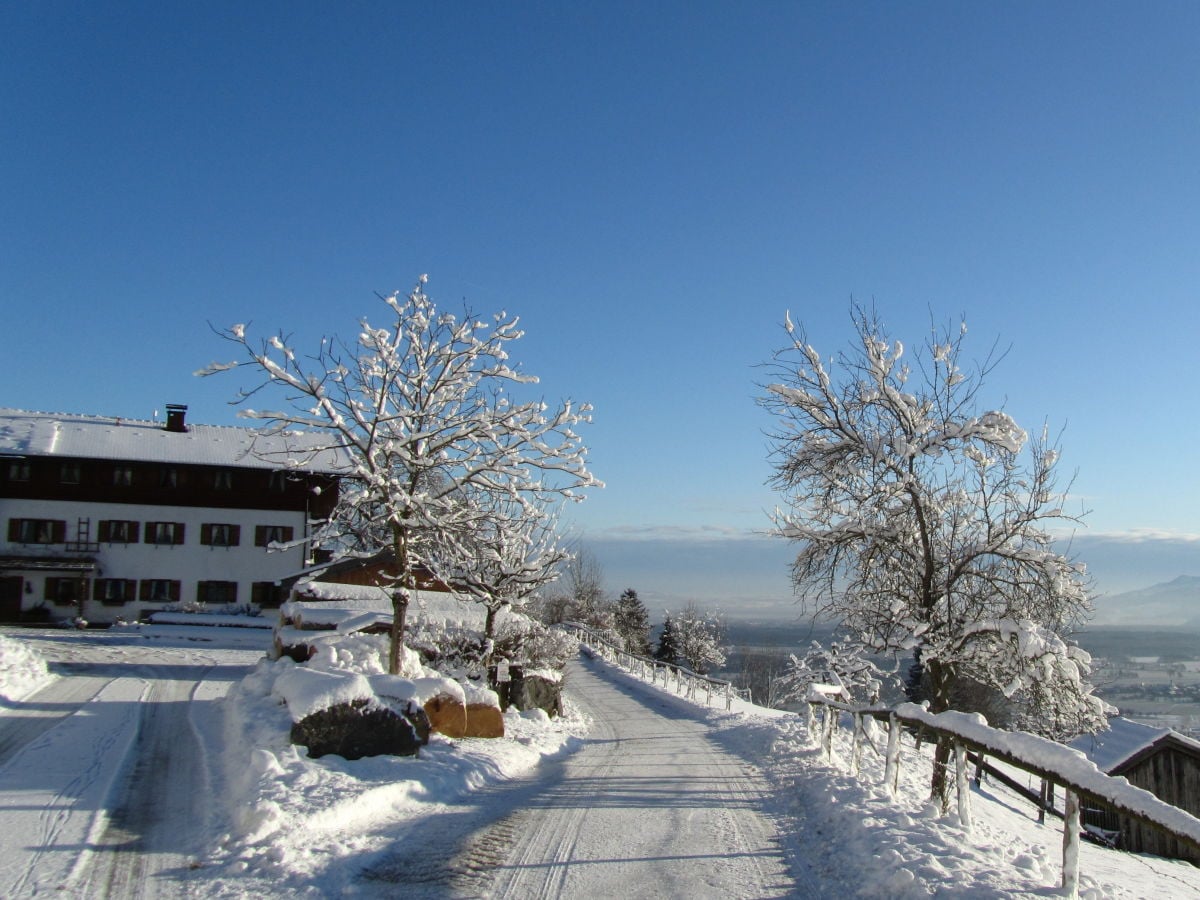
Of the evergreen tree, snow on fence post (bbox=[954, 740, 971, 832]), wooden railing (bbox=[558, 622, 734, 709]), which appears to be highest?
snow on fence post (bbox=[954, 740, 971, 832])

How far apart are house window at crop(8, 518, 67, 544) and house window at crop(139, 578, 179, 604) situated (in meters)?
4.23

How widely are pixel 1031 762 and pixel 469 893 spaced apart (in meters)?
4.31

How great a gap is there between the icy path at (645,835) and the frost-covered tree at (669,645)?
54478 millimetres

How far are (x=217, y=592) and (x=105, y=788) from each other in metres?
36.2

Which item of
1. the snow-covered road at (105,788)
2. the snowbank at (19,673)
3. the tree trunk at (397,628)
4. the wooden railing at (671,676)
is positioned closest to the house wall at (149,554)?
the wooden railing at (671,676)

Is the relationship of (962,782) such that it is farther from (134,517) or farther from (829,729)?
(134,517)

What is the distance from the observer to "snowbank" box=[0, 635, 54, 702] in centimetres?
1614

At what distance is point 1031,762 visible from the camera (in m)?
6.53

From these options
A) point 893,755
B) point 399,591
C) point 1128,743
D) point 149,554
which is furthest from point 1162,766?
point 149,554

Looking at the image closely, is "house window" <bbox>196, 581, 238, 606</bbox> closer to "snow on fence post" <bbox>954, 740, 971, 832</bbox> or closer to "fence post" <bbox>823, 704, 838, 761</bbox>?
"fence post" <bbox>823, 704, 838, 761</bbox>

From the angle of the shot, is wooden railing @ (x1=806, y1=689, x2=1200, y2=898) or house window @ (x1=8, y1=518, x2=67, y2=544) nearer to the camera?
wooden railing @ (x1=806, y1=689, x2=1200, y2=898)

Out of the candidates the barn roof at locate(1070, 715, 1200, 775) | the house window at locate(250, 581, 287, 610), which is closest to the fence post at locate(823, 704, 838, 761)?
the barn roof at locate(1070, 715, 1200, 775)

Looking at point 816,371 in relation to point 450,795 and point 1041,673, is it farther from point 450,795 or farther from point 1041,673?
point 450,795

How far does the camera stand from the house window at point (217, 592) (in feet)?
139
